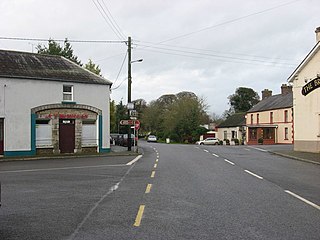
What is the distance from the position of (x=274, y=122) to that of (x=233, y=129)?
12.5m

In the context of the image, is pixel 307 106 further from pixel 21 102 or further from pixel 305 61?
pixel 21 102

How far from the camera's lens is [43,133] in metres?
30.1

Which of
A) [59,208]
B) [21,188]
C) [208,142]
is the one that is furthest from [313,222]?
[208,142]

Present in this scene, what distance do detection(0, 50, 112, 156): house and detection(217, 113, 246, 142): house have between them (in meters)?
41.7

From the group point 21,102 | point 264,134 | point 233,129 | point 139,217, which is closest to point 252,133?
point 264,134

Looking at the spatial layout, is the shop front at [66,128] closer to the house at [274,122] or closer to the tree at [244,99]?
Result: the house at [274,122]

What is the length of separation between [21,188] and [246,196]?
6.85 metres

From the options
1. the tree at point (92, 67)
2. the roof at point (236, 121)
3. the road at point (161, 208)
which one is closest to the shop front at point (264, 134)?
the roof at point (236, 121)

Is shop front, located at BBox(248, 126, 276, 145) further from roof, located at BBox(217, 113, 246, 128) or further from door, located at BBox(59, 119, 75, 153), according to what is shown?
door, located at BBox(59, 119, 75, 153)

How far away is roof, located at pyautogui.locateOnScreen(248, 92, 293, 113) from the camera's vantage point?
202ft

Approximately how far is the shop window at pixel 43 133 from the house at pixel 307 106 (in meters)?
19.0

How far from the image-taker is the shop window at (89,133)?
31962 millimetres

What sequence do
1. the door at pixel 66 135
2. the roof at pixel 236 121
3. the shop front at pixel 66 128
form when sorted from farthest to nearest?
1. the roof at pixel 236 121
2. the door at pixel 66 135
3. the shop front at pixel 66 128

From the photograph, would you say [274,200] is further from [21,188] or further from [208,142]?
[208,142]
